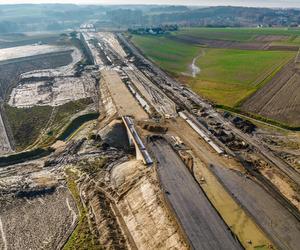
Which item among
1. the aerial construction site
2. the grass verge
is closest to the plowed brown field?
the aerial construction site

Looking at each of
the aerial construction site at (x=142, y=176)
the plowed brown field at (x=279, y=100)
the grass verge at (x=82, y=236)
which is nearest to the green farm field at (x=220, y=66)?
the plowed brown field at (x=279, y=100)

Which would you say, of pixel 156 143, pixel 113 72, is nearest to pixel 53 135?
pixel 156 143

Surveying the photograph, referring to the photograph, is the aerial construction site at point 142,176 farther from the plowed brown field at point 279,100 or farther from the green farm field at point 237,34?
the green farm field at point 237,34

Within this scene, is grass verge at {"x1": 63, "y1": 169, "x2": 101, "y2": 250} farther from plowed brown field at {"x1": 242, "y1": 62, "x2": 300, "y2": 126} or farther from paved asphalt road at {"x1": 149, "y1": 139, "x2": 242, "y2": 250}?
plowed brown field at {"x1": 242, "y1": 62, "x2": 300, "y2": 126}

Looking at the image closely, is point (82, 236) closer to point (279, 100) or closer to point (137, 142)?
point (137, 142)

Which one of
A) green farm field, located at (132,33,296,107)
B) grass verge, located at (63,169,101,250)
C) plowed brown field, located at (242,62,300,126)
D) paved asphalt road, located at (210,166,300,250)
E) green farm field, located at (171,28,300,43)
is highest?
paved asphalt road, located at (210,166,300,250)

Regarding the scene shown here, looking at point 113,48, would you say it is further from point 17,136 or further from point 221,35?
point 17,136
